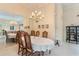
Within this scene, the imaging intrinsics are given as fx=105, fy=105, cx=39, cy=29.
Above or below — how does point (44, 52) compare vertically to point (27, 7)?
below

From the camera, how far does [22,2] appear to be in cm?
202

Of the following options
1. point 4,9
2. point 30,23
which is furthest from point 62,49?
point 4,9

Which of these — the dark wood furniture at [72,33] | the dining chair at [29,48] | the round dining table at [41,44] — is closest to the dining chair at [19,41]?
the dining chair at [29,48]

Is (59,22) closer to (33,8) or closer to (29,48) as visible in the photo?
(33,8)

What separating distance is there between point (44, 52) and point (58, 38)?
0.38 m

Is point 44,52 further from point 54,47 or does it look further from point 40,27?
point 40,27

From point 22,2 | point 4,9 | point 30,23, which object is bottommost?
point 30,23

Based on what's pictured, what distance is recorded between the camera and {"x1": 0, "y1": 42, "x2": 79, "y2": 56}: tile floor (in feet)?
6.45

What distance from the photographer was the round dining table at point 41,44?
1.97 meters

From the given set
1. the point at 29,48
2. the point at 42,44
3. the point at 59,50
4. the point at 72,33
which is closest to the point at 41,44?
the point at 42,44

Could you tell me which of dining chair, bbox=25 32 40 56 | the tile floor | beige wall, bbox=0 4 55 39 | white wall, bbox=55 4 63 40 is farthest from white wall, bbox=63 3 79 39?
dining chair, bbox=25 32 40 56

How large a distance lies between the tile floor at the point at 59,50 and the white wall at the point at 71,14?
0.41m

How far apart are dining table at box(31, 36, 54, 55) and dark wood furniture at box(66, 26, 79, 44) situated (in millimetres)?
334

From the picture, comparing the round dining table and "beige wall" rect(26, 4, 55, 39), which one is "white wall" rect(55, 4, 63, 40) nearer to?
"beige wall" rect(26, 4, 55, 39)
